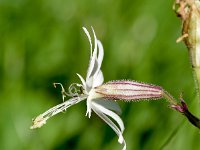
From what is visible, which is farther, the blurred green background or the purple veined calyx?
the blurred green background

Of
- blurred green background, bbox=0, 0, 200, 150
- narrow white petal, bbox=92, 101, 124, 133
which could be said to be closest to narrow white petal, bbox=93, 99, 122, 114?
narrow white petal, bbox=92, 101, 124, 133

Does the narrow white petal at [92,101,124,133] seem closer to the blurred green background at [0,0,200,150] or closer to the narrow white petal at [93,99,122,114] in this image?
the narrow white petal at [93,99,122,114]

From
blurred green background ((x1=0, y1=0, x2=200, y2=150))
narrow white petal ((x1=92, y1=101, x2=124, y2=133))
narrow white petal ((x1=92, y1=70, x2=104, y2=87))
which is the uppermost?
narrow white petal ((x1=92, y1=70, x2=104, y2=87))

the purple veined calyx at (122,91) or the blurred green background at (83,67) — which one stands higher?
the purple veined calyx at (122,91)

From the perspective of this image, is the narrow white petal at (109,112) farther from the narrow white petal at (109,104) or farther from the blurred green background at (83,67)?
the blurred green background at (83,67)

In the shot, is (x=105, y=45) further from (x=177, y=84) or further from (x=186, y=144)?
(x=186, y=144)

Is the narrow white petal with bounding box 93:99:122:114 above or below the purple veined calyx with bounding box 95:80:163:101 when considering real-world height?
below

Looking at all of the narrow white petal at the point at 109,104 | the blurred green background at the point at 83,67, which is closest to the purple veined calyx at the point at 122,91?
the narrow white petal at the point at 109,104

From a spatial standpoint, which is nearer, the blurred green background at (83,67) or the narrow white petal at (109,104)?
the narrow white petal at (109,104)

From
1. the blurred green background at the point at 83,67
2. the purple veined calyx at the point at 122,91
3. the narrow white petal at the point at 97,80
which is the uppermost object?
the narrow white petal at the point at 97,80

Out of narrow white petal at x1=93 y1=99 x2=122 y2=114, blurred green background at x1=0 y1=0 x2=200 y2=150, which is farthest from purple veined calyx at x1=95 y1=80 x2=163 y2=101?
blurred green background at x1=0 y1=0 x2=200 y2=150
